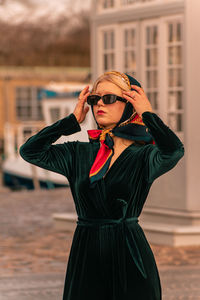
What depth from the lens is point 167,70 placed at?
1027 cm

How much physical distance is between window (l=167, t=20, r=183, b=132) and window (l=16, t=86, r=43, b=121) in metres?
37.9

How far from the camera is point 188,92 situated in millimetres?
9891

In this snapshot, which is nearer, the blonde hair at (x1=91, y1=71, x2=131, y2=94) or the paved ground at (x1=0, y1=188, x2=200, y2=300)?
the blonde hair at (x1=91, y1=71, x2=131, y2=94)

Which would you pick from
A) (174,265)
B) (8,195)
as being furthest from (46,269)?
(8,195)

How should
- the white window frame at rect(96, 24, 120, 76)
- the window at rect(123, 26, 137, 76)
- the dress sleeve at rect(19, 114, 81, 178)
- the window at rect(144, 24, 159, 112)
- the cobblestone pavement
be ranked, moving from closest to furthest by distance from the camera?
the dress sleeve at rect(19, 114, 81, 178)
the cobblestone pavement
the window at rect(144, 24, 159, 112)
the window at rect(123, 26, 137, 76)
the white window frame at rect(96, 24, 120, 76)

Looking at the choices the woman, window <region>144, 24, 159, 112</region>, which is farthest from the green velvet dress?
window <region>144, 24, 159, 112</region>

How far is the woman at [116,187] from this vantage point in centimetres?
365

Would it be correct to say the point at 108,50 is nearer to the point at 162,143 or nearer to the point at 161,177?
the point at 161,177

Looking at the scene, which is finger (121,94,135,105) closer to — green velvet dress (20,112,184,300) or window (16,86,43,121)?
green velvet dress (20,112,184,300)

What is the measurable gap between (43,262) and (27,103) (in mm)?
39874

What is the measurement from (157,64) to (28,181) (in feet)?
Answer: 63.9

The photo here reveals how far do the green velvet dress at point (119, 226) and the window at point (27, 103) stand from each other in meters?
44.3

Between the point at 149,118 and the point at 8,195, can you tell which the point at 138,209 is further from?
the point at 8,195

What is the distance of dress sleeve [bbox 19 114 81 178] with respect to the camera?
3.87m
